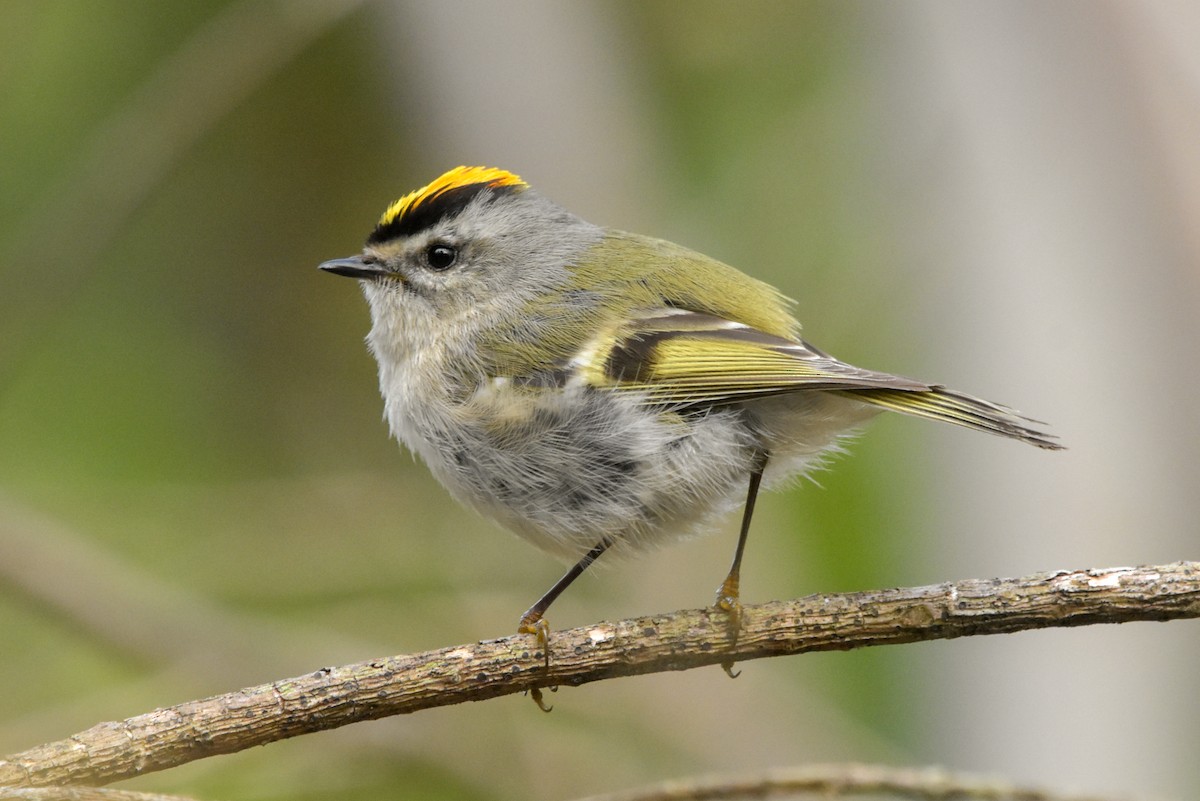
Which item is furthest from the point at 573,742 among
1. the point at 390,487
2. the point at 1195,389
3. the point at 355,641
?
the point at 1195,389

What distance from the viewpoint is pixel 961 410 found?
268cm

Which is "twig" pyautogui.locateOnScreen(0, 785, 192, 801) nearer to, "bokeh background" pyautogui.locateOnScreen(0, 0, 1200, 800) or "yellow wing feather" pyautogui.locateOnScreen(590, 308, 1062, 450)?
"yellow wing feather" pyautogui.locateOnScreen(590, 308, 1062, 450)

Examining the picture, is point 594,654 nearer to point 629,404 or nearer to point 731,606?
point 731,606

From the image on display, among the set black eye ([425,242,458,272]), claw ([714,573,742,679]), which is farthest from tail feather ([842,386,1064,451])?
black eye ([425,242,458,272])

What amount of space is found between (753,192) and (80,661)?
393 centimetres

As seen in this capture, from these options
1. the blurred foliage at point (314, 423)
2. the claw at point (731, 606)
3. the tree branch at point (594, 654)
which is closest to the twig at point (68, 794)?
the tree branch at point (594, 654)

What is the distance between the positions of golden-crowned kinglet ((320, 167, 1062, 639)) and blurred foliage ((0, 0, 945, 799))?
1.29 metres

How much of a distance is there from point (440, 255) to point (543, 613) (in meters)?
1.33

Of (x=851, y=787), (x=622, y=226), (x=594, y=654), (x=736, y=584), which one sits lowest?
(x=851, y=787)

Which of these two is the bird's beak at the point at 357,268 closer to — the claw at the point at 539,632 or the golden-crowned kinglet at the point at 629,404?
the golden-crowned kinglet at the point at 629,404

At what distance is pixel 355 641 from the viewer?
16.0 feet

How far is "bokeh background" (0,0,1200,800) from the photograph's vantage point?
423cm

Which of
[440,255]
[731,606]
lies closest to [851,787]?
[731,606]

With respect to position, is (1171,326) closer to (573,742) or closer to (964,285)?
(964,285)
